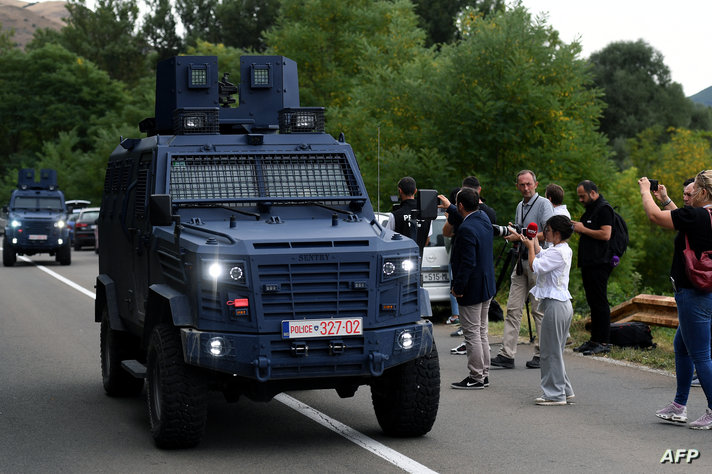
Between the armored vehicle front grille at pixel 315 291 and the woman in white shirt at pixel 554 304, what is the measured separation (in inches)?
100

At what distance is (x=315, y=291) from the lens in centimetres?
738

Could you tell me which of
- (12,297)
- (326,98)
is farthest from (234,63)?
(12,297)

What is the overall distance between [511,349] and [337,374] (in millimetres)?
4721

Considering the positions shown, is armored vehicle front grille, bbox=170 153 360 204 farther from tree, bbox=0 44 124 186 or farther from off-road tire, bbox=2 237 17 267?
tree, bbox=0 44 124 186

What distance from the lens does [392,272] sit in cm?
755

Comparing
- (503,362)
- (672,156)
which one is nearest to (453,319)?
(503,362)

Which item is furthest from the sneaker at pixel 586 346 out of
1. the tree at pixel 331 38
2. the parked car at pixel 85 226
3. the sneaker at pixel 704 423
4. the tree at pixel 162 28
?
the tree at pixel 162 28

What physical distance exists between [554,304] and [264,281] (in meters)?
3.25

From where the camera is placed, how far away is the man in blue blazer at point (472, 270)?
982 cm

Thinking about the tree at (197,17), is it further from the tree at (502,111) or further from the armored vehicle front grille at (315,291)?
the armored vehicle front grille at (315,291)

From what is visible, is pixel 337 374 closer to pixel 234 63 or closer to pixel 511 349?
pixel 511 349

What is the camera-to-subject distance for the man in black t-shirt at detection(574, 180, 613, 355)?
12.3 m

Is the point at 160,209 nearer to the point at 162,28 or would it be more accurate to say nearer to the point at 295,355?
the point at 295,355

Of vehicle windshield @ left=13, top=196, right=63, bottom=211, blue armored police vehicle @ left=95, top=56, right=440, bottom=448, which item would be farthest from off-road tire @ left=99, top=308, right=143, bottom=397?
vehicle windshield @ left=13, top=196, right=63, bottom=211
